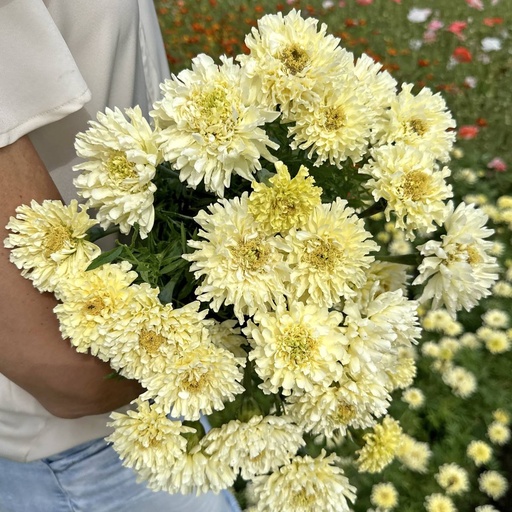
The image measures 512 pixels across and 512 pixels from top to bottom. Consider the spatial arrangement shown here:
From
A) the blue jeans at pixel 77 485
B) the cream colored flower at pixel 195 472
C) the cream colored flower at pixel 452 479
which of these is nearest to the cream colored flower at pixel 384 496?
the cream colored flower at pixel 452 479

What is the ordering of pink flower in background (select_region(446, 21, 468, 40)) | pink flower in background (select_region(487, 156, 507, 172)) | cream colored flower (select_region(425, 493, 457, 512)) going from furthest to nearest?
1. pink flower in background (select_region(446, 21, 468, 40))
2. pink flower in background (select_region(487, 156, 507, 172))
3. cream colored flower (select_region(425, 493, 457, 512))

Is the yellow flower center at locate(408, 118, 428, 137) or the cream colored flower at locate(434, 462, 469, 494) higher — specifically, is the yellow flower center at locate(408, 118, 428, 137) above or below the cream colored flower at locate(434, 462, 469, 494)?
above

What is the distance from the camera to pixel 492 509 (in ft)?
5.00

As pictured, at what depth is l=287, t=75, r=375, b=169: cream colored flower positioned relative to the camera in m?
0.59

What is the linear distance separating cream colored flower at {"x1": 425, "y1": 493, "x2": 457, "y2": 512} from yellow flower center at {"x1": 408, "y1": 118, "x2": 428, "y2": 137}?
3.91ft

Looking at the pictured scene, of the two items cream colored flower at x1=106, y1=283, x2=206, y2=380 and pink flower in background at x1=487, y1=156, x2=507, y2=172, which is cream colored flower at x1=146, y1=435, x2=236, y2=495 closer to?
cream colored flower at x1=106, y1=283, x2=206, y2=380

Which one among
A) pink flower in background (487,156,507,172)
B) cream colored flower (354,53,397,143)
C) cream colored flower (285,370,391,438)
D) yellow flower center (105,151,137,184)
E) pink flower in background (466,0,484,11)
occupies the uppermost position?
yellow flower center (105,151,137,184)

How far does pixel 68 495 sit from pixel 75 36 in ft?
2.35

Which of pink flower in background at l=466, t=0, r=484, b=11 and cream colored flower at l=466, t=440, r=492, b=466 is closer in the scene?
cream colored flower at l=466, t=440, r=492, b=466

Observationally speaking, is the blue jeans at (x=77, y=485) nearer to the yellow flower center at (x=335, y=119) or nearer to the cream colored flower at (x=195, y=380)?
the cream colored flower at (x=195, y=380)

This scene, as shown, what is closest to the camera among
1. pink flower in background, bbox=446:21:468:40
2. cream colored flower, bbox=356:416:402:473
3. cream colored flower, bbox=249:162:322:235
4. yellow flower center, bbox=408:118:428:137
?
cream colored flower, bbox=249:162:322:235

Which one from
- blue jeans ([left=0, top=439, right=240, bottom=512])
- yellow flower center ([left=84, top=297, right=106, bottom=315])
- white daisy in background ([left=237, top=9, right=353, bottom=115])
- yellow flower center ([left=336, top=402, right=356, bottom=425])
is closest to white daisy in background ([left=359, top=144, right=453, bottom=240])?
white daisy in background ([left=237, top=9, right=353, bottom=115])

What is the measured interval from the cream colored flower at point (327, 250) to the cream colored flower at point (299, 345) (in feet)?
0.07

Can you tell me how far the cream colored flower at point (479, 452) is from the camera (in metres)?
1.56
